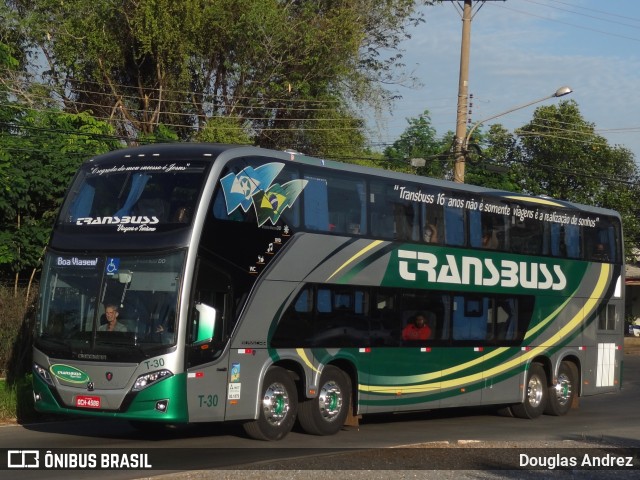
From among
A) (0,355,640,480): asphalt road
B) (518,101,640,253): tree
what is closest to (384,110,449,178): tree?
(518,101,640,253): tree

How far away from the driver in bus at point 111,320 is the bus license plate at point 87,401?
919mm

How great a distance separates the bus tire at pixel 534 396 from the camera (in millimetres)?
21578

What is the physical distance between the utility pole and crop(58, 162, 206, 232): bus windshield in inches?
563

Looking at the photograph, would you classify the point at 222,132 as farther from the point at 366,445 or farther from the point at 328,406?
the point at 366,445

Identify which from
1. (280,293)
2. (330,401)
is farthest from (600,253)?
(280,293)

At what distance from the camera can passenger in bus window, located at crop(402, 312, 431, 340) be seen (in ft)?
60.7

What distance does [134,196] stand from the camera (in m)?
15.2

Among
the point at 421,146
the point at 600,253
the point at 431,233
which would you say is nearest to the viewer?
the point at 431,233

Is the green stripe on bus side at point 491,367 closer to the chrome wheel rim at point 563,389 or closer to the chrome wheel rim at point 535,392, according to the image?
the chrome wheel rim at point 535,392

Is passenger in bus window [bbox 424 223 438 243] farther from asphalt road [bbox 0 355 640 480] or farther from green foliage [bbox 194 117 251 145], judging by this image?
green foliage [bbox 194 117 251 145]

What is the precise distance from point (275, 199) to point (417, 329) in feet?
13.9

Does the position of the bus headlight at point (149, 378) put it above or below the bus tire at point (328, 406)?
above

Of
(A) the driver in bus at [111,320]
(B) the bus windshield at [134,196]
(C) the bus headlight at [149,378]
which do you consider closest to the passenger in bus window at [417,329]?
(B) the bus windshield at [134,196]

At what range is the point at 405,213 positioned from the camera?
725 inches
